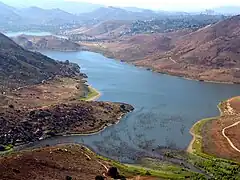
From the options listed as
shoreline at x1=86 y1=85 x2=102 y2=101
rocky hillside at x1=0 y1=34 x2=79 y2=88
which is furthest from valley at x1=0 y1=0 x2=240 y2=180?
rocky hillside at x1=0 y1=34 x2=79 y2=88

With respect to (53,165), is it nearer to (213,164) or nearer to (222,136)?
(213,164)

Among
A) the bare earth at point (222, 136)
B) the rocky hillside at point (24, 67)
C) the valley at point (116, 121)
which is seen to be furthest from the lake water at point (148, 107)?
the rocky hillside at point (24, 67)

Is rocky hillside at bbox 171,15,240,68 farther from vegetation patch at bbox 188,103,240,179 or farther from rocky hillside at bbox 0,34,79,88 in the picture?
vegetation patch at bbox 188,103,240,179

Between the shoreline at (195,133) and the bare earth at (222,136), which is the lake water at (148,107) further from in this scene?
the bare earth at (222,136)

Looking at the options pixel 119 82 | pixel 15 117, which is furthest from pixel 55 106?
pixel 119 82

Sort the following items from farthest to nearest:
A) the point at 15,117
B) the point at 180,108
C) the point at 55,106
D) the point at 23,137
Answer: the point at 180,108 < the point at 55,106 < the point at 15,117 < the point at 23,137

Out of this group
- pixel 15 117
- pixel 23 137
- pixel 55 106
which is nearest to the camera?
pixel 23 137

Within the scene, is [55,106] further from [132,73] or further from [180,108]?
[132,73]
